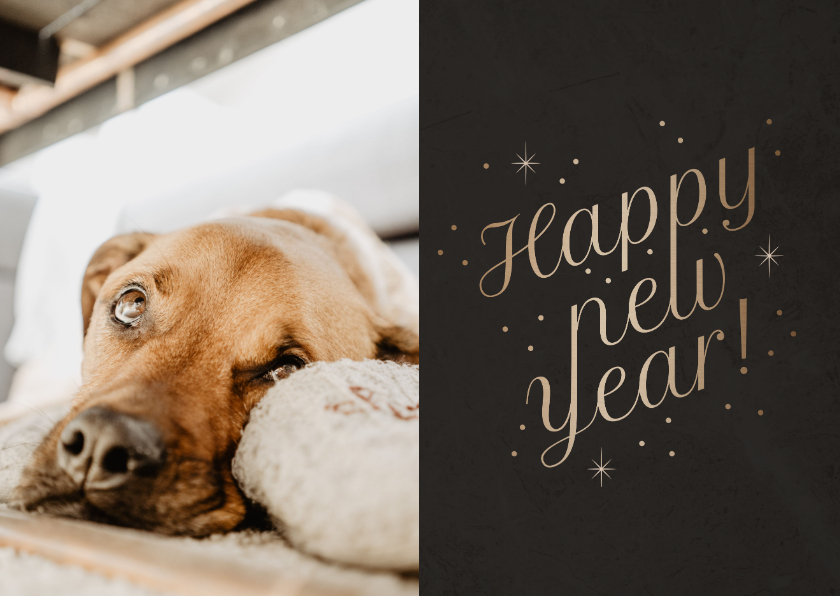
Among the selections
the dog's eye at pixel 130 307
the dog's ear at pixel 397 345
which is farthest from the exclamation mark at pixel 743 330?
the dog's eye at pixel 130 307

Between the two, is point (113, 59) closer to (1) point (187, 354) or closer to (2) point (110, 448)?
(1) point (187, 354)

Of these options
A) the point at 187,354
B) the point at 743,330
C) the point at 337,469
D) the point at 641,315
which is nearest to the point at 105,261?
the point at 187,354

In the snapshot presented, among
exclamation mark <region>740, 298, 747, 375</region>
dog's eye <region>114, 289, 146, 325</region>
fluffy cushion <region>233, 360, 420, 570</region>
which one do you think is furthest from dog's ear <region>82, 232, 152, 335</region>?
exclamation mark <region>740, 298, 747, 375</region>

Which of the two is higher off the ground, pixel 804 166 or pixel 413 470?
pixel 804 166

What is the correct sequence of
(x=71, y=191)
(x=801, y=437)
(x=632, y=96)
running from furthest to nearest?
(x=71, y=191), (x=632, y=96), (x=801, y=437)

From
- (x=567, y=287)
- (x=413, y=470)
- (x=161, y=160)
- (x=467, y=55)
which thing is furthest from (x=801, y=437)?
(x=161, y=160)

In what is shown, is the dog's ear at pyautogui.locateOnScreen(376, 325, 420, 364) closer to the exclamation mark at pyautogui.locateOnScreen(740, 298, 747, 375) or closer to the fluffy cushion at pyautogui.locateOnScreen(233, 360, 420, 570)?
the fluffy cushion at pyautogui.locateOnScreen(233, 360, 420, 570)

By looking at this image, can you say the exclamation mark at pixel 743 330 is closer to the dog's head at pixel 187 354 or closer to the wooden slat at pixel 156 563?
the dog's head at pixel 187 354

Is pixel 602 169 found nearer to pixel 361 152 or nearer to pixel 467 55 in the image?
pixel 467 55
